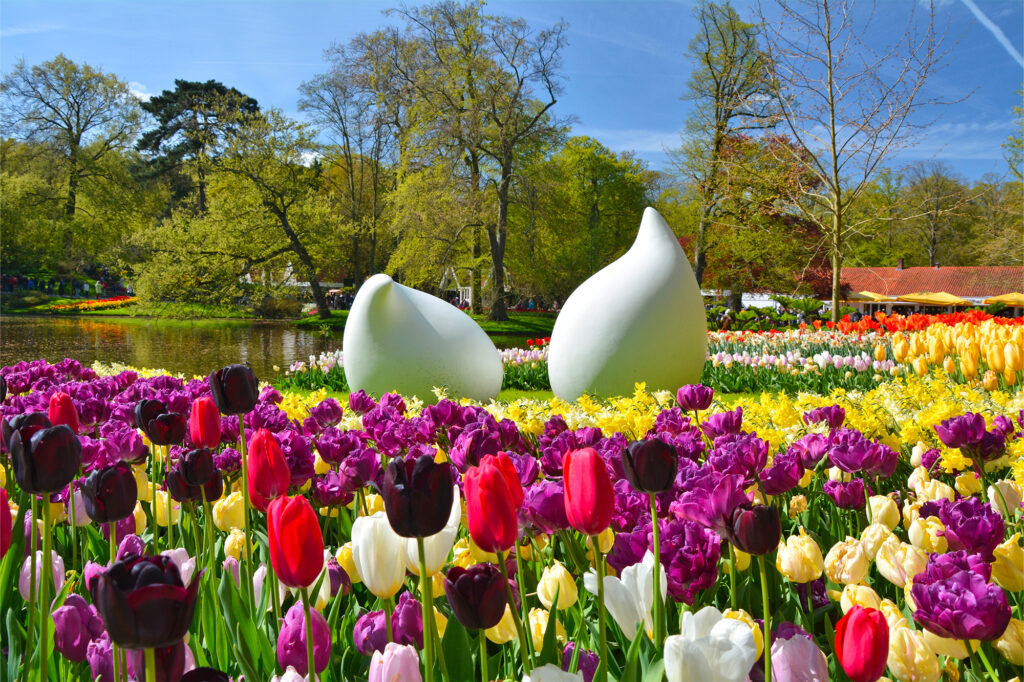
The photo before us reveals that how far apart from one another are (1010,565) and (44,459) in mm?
1580

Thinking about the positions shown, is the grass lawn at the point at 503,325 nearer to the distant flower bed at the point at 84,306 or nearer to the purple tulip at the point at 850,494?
the distant flower bed at the point at 84,306

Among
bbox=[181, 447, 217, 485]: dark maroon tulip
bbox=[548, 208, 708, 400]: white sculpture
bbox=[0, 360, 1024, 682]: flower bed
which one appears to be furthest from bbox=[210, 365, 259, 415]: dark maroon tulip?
bbox=[548, 208, 708, 400]: white sculpture

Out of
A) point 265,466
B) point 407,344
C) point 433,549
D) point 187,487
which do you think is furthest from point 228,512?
point 407,344

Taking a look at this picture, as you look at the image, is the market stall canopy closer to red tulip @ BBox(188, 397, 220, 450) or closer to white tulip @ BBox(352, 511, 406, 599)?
red tulip @ BBox(188, 397, 220, 450)

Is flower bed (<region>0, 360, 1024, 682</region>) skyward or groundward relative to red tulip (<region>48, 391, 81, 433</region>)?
groundward

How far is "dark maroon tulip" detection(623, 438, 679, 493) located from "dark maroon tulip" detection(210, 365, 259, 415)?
2.94 feet

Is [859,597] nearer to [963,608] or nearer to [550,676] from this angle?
[963,608]

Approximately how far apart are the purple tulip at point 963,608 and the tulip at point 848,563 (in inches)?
14.1

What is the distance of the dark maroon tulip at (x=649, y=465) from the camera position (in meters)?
1.18

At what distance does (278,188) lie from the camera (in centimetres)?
2692

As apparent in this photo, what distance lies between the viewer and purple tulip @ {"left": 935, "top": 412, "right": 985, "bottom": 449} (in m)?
2.02

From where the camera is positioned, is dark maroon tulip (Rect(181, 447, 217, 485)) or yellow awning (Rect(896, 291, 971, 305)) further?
yellow awning (Rect(896, 291, 971, 305))

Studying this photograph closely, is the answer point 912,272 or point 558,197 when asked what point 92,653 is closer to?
point 558,197

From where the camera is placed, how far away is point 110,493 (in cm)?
131
